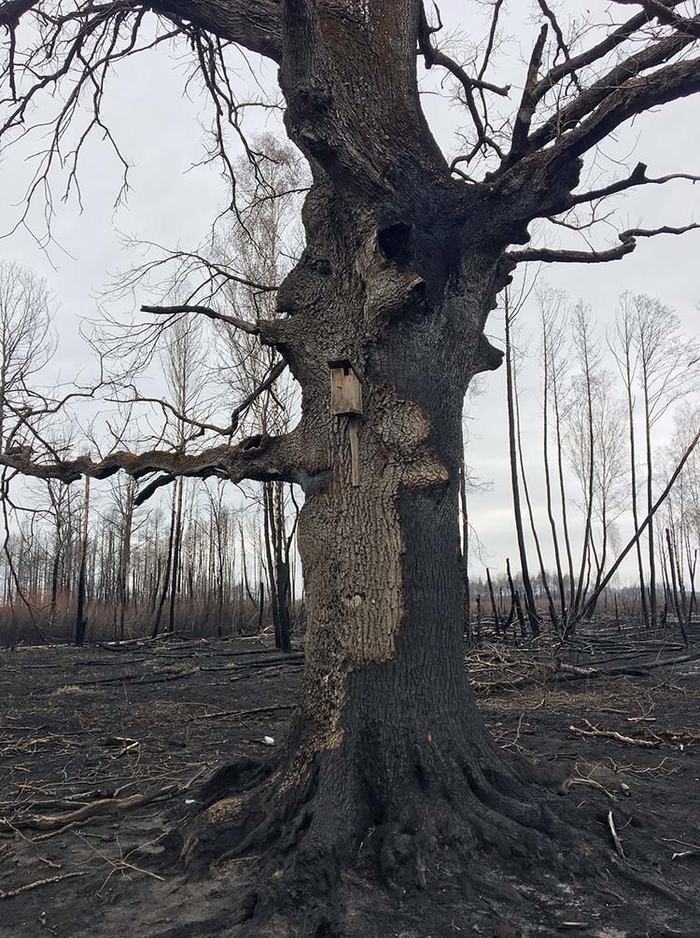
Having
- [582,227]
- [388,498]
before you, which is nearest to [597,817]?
[388,498]

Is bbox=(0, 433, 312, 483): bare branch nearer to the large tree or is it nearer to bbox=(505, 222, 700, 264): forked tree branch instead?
the large tree

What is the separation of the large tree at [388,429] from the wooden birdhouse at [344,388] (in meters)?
0.11

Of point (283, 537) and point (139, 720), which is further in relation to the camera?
point (283, 537)

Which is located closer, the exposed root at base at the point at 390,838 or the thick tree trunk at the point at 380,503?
→ the exposed root at base at the point at 390,838

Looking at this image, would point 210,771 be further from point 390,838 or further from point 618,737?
point 618,737

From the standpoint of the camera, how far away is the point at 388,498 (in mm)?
3803

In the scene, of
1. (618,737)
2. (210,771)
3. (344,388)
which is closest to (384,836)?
(344,388)

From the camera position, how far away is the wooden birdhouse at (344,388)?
3832mm

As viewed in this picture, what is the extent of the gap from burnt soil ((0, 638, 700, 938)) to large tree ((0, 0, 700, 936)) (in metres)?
0.28

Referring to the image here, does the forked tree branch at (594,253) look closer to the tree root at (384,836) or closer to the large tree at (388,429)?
the large tree at (388,429)

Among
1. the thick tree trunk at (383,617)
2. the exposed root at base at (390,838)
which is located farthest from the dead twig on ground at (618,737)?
the exposed root at base at (390,838)

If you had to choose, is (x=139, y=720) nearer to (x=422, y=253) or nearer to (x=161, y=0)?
(x=422, y=253)

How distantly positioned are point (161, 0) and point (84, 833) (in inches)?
204

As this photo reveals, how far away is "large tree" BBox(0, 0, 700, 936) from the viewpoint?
3385 millimetres
